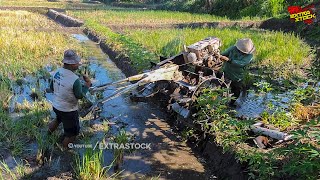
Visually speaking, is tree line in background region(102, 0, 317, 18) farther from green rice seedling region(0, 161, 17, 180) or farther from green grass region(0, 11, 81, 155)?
green rice seedling region(0, 161, 17, 180)

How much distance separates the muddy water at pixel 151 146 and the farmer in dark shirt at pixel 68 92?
0.54 m

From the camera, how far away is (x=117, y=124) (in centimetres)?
494

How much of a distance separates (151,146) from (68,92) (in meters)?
1.32

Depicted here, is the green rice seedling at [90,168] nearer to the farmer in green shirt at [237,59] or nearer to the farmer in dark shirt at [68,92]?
the farmer in dark shirt at [68,92]

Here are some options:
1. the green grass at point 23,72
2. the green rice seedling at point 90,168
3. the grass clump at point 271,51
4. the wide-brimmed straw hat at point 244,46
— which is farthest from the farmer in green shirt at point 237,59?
the green grass at point 23,72

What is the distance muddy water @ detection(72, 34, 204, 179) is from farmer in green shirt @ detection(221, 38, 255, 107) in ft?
4.24

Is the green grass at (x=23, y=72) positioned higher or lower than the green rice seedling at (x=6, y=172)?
higher

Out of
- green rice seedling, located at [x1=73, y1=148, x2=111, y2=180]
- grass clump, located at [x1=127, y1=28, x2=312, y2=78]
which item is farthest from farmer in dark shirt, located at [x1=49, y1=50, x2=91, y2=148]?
grass clump, located at [x1=127, y1=28, x2=312, y2=78]

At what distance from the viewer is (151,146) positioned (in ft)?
13.9

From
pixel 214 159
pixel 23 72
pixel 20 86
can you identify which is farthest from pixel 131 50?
pixel 214 159

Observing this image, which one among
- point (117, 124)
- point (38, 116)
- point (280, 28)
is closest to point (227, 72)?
point (117, 124)

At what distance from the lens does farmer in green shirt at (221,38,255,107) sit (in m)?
4.84

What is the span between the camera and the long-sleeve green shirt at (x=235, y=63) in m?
4.91

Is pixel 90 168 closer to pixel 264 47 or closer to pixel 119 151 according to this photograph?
pixel 119 151
